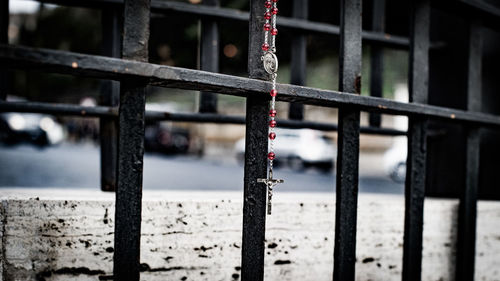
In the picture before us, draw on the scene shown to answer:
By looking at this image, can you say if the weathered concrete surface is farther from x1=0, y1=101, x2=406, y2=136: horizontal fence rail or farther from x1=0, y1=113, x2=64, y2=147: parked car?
x1=0, y1=113, x2=64, y2=147: parked car

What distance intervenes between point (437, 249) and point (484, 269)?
295 mm

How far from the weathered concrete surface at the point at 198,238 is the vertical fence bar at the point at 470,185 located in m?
0.06

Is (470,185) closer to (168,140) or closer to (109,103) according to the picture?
(109,103)

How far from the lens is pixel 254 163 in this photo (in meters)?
1.03

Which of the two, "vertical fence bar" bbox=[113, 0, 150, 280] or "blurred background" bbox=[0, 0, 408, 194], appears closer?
"vertical fence bar" bbox=[113, 0, 150, 280]

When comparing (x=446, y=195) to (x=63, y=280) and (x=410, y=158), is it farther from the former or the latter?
(x=63, y=280)

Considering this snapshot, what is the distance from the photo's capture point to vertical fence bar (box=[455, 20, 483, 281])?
1582 mm

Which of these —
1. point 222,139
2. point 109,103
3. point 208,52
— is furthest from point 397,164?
point 222,139

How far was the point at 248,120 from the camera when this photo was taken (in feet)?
3.39

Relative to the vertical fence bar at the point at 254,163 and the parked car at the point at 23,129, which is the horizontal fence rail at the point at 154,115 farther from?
the parked car at the point at 23,129

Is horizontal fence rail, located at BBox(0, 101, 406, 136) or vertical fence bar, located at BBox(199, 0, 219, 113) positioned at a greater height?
vertical fence bar, located at BBox(199, 0, 219, 113)

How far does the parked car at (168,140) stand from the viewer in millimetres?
15895

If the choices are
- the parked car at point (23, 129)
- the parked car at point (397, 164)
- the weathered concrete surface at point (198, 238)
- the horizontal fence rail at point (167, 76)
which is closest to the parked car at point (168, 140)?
the parked car at point (23, 129)

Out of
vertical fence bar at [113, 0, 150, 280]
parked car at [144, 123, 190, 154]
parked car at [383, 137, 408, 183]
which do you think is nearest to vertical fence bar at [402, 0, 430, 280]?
vertical fence bar at [113, 0, 150, 280]
